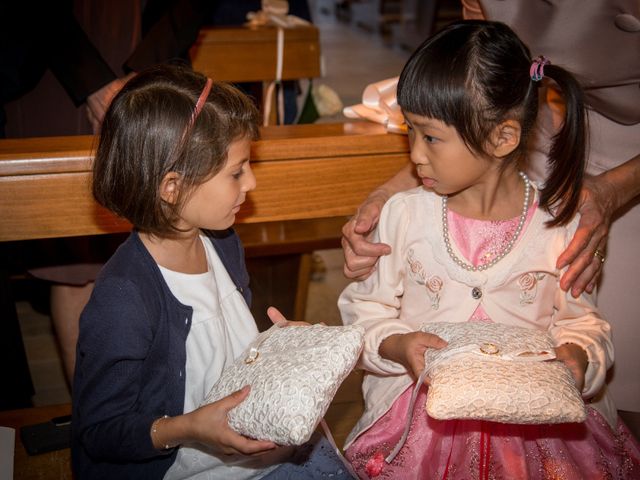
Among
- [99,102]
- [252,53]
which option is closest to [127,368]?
[99,102]

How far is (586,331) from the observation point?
5.61 feet

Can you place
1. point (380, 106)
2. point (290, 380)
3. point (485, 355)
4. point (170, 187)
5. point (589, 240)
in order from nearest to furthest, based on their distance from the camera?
point (290, 380) → point (485, 355) → point (170, 187) → point (589, 240) → point (380, 106)

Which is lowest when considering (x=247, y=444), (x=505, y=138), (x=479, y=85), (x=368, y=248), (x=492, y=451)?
(x=492, y=451)

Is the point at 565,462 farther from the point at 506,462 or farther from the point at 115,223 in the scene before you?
the point at 115,223

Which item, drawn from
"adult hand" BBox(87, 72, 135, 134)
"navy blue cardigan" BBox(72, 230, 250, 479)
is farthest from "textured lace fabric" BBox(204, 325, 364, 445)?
"adult hand" BBox(87, 72, 135, 134)

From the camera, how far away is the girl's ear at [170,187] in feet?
5.04

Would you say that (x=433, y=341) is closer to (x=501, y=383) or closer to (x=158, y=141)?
(x=501, y=383)

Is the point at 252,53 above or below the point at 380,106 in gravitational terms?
below

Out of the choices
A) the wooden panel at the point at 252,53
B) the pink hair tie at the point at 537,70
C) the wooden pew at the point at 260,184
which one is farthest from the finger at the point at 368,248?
the wooden panel at the point at 252,53

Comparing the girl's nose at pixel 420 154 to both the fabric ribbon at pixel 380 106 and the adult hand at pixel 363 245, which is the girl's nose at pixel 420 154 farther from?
the fabric ribbon at pixel 380 106

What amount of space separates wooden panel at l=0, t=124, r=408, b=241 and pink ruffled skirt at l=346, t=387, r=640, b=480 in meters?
0.58

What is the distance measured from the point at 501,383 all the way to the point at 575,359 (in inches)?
12.7

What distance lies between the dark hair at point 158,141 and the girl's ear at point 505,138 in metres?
0.52

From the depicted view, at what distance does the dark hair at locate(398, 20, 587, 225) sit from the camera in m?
1.63
